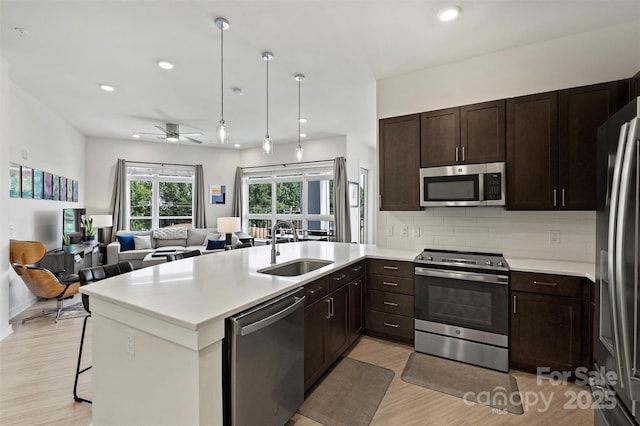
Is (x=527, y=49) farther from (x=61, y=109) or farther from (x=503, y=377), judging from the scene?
(x=61, y=109)

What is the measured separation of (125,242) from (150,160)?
214 centimetres

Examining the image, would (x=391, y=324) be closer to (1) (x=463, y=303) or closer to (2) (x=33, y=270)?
(1) (x=463, y=303)

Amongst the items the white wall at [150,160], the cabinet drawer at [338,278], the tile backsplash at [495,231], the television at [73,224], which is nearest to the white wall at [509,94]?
the tile backsplash at [495,231]

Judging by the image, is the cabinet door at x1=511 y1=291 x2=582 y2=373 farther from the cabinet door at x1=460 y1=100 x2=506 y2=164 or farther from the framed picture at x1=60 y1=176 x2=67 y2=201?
the framed picture at x1=60 y1=176 x2=67 y2=201

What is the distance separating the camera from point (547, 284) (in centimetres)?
229

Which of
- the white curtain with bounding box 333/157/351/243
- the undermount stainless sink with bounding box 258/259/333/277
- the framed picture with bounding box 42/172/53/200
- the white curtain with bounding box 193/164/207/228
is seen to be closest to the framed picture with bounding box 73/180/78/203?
the framed picture with bounding box 42/172/53/200

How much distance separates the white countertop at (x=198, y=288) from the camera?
4.34ft

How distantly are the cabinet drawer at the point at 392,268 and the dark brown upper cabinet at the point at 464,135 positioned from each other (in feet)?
3.61

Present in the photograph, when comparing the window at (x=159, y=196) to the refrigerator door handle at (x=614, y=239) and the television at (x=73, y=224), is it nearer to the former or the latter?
the television at (x=73, y=224)

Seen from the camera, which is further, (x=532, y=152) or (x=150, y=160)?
(x=150, y=160)

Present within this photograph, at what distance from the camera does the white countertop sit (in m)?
1.32

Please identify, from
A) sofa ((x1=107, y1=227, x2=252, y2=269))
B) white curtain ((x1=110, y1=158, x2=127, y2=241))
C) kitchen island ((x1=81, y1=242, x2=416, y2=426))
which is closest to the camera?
kitchen island ((x1=81, y1=242, x2=416, y2=426))

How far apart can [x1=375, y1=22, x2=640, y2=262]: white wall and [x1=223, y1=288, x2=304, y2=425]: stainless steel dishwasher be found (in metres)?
2.06

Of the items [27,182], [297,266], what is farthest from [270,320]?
[27,182]
